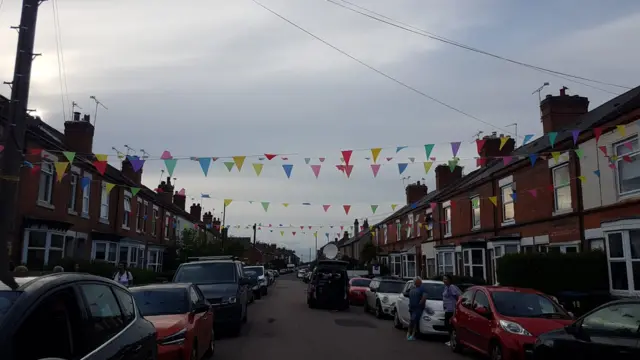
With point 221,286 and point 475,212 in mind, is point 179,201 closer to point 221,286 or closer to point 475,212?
point 475,212

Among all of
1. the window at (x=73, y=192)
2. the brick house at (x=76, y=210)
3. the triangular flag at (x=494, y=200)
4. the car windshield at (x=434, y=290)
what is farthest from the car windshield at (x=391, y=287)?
the window at (x=73, y=192)

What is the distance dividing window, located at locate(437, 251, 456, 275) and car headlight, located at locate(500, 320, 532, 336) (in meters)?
21.3

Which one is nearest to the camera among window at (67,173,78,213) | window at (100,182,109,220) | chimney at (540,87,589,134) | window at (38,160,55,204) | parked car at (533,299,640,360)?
parked car at (533,299,640,360)

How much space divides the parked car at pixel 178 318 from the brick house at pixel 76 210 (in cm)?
572

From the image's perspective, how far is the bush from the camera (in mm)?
16516

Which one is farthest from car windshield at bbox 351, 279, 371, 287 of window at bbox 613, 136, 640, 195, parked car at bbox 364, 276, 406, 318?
window at bbox 613, 136, 640, 195

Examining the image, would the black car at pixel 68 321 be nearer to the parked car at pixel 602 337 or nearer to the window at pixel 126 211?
the parked car at pixel 602 337

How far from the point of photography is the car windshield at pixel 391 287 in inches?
827

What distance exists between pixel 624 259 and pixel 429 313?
243 inches

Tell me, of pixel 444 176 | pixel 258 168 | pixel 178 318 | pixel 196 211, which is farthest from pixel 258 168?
pixel 196 211

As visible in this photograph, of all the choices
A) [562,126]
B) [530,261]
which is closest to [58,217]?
[530,261]

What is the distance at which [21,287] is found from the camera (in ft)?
12.1

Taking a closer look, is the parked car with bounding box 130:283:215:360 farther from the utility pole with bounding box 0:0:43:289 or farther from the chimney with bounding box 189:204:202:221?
the chimney with bounding box 189:204:202:221

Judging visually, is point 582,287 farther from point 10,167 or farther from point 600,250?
point 10,167
